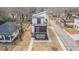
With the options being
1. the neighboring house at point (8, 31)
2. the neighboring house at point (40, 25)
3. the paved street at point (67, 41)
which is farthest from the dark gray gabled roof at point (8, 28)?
the paved street at point (67, 41)

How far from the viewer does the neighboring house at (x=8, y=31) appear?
8.34 feet

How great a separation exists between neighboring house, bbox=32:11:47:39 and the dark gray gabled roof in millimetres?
210

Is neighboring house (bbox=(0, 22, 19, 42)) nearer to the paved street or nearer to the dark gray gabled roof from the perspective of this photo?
the dark gray gabled roof

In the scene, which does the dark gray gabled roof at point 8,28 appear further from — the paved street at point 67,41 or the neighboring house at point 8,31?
the paved street at point 67,41

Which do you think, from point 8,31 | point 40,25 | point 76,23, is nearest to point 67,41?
point 76,23

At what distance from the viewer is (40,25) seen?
2557 mm

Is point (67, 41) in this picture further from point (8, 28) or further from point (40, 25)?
point (8, 28)

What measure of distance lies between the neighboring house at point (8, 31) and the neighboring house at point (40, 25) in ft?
0.68

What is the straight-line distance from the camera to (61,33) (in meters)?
2.57

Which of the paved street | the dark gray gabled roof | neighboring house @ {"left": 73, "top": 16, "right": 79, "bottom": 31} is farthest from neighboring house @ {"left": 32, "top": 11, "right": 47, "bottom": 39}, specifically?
neighboring house @ {"left": 73, "top": 16, "right": 79, "bottom": 31}

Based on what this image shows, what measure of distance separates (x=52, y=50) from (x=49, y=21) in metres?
0.34

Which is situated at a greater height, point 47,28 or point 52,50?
point 47,28
